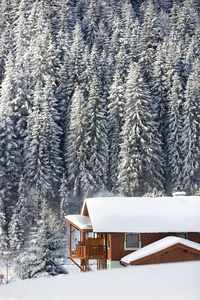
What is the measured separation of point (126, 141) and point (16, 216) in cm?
1618

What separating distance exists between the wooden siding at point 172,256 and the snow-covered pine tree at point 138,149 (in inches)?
1349

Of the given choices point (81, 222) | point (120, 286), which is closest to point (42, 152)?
point (81, 222)

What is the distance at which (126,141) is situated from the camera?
196ft

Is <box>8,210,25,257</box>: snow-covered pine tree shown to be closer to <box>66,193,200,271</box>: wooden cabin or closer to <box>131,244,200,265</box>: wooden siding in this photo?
<box>66,193,200,271</box>: wooden cabin

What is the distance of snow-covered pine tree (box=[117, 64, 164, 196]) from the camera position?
58094 mm

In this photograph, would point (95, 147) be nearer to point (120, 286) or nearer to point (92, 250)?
point (92, 250)

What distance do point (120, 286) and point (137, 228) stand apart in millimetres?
21119

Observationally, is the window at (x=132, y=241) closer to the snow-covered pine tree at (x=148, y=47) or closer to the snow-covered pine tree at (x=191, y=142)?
the snow-covered pine tree at (x=191, y=142)

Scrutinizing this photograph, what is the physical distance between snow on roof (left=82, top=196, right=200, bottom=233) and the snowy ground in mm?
20203

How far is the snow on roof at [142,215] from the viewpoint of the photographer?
24078mm

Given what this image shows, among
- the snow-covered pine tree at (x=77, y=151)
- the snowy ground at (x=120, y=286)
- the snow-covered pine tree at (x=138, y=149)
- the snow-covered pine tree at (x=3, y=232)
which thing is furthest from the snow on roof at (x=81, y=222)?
the snow-covered pine tree at (x=77, y=151)

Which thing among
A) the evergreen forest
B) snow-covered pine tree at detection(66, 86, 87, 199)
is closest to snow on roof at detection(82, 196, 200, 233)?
the evergreen forest

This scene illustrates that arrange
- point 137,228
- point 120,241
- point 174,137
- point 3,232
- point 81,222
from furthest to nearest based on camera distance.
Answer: point 174,137 → point 3,232 → point 81,222 → point 120,241 → point 137,228

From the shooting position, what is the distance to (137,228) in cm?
2405
